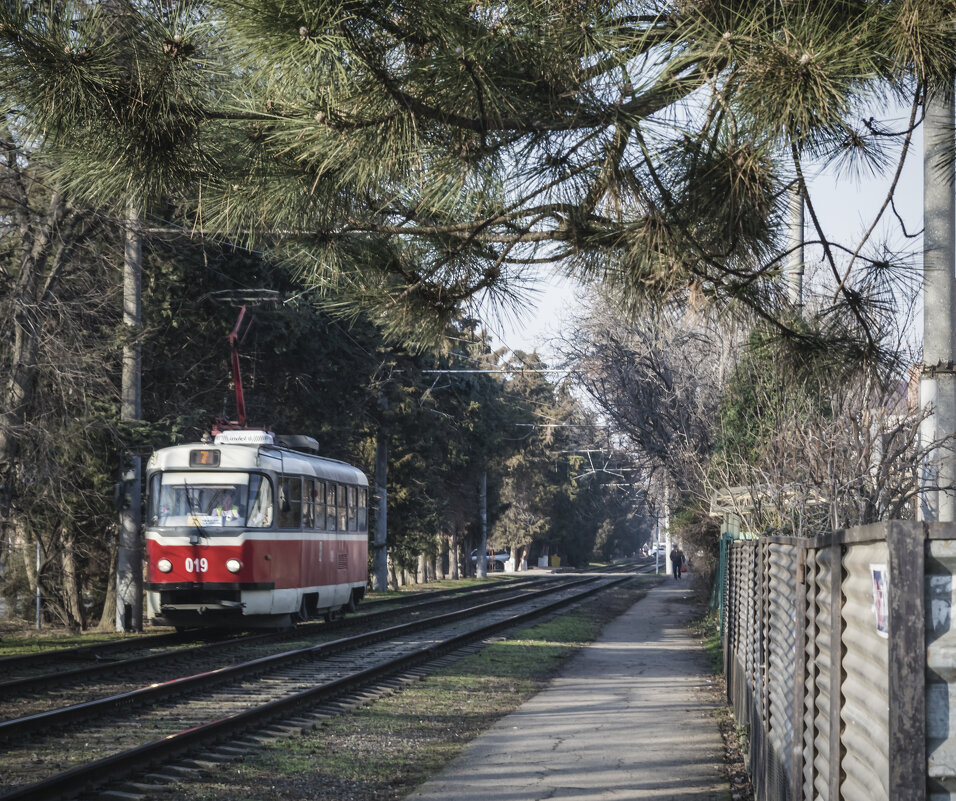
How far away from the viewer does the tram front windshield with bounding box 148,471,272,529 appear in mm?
19188

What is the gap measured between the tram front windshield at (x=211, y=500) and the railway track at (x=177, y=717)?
2775mm

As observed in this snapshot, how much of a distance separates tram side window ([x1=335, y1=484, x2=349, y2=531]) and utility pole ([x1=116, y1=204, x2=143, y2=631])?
12.9ft

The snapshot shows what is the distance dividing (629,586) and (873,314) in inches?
1682

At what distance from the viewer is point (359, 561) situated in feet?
84.7

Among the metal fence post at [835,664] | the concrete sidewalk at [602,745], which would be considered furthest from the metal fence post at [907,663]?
the concrete sidewalk at [602,745]

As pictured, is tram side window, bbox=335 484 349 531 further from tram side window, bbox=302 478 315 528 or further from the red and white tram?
the red and white tram

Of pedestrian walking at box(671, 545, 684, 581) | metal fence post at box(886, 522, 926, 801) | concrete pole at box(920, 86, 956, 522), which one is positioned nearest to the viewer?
metal fence post at box(886, 522, 926, 801)

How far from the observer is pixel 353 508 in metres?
24.6

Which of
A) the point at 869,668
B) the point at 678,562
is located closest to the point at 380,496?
the point at 678,562

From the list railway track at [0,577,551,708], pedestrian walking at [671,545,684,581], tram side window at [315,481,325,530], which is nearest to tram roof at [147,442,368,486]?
tram side window at [315,481,325,530]

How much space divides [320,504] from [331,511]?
906 mm

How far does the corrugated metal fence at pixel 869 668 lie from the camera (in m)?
2.95

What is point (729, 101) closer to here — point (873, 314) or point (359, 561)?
point (873, 314)

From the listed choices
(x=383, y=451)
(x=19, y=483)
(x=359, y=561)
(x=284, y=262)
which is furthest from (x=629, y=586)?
(x=284, y=262)
